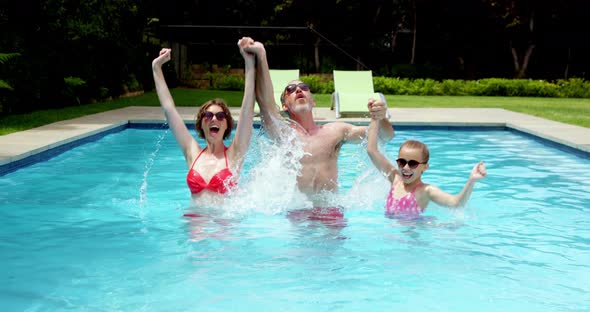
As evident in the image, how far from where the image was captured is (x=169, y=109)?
18.8 feet

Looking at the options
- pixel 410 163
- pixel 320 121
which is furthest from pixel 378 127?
pixel 320 121

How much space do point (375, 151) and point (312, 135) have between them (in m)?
0.56

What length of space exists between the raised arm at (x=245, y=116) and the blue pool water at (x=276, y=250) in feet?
1.68

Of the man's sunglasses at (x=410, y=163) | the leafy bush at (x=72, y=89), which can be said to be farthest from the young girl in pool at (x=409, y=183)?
the leafy bush at (x=72, y=89)

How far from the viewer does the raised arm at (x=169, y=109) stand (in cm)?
552

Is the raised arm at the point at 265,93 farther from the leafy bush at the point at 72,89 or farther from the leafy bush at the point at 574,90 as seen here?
the leafy bush at the point at 574,90

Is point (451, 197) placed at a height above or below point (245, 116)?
below

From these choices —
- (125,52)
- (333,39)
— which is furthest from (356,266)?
(333,39)

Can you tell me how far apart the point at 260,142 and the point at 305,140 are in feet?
1.55

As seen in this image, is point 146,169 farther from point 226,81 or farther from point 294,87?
point 226,81

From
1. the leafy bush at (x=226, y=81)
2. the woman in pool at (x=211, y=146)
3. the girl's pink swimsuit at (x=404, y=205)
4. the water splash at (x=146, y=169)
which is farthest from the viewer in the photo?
the leafy bush at (x=226, y=81)

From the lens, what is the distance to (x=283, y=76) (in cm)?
1845

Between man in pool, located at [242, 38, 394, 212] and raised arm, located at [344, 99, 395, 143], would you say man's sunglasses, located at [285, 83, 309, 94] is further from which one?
raised arm, located at [344, 99, 395, 143]

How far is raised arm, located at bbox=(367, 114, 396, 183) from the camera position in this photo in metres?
5.74
